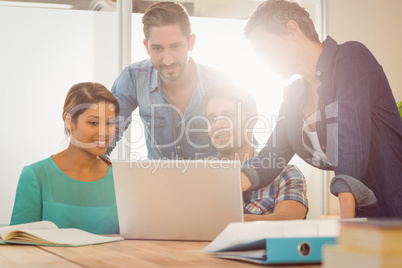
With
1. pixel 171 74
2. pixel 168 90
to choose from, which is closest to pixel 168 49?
pixel 171 74

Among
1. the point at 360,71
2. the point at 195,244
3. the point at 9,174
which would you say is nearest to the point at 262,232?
the point at 195,244

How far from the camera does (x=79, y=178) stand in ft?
6.95

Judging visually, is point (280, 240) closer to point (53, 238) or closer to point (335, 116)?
point (53, 238)

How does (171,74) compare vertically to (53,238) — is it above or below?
above

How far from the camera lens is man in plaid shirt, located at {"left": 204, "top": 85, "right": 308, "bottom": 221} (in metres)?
1.88

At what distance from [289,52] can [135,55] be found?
1.94 m

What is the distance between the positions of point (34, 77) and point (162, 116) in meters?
1.01

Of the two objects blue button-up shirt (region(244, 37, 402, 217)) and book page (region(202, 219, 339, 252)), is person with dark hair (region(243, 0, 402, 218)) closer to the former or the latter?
blue button-up shirt (region(244, 37, 402, 217))

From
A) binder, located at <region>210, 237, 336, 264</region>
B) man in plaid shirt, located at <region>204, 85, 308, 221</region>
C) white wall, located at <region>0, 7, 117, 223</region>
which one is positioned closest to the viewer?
A: binder, located at <region>210, 237, 336, 264</region>

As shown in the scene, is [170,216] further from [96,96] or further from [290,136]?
[96,96]

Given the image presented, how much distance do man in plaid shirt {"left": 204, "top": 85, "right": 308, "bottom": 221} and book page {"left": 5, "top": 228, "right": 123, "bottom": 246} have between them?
0.53 metres

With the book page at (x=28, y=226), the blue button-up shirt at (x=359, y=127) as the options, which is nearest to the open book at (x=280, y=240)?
the blue button-up shirt at (x=359, y=127)

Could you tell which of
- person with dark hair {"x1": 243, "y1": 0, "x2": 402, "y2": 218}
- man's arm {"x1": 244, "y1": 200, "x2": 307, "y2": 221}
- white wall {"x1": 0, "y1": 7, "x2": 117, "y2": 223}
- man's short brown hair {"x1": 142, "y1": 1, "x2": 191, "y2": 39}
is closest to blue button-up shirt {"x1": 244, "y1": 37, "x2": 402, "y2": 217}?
person with dark hair {"x1": 243, "y1": 0, "x2": 402, "y2": 218}

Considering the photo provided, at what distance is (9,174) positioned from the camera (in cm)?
336
